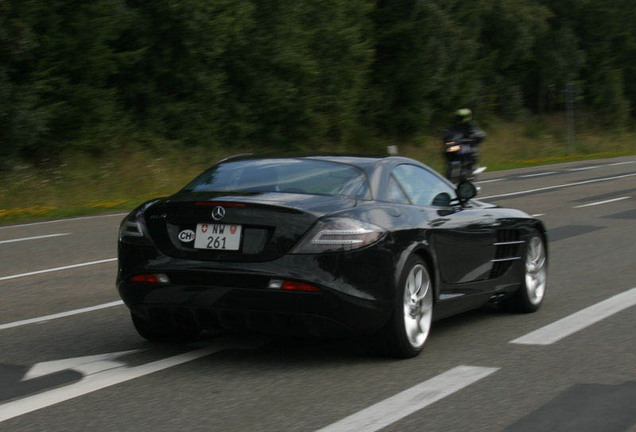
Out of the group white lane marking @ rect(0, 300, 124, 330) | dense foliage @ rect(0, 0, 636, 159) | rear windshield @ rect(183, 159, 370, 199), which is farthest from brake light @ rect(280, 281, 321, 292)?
dense foliage @ rect(0, 0, 636, 159)

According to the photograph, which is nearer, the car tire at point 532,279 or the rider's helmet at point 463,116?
the car tire at point 532,279

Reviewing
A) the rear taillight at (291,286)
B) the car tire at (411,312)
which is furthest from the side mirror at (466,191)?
the rear taillight at (291,286)

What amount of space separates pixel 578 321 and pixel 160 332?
10.0 ft

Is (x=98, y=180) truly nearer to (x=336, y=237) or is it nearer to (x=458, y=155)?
(x=458, y=155)

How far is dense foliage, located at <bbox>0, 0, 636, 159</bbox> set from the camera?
992 inches

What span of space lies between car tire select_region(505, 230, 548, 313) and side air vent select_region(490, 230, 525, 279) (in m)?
0.19

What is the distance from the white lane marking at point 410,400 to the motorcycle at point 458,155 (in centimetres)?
1550

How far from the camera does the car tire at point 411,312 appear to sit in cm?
621

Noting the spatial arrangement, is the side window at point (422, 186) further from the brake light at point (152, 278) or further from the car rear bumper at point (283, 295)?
the brake light at point (152, 278)

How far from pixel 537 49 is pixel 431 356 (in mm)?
48775

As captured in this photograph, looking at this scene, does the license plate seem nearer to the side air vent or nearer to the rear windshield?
the rear windshield

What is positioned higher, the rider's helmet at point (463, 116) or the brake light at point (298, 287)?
the rider's helmet at point (463, 116)

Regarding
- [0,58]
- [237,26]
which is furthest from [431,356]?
[237,26]

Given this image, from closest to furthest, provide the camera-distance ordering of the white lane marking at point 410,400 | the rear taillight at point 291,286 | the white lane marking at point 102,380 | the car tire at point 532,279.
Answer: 1. the white lane marking at point 410,400
2. the white lane marking at point 102,380
3. the rear taillight at point 291,286
4. the car tire at point 532,279
